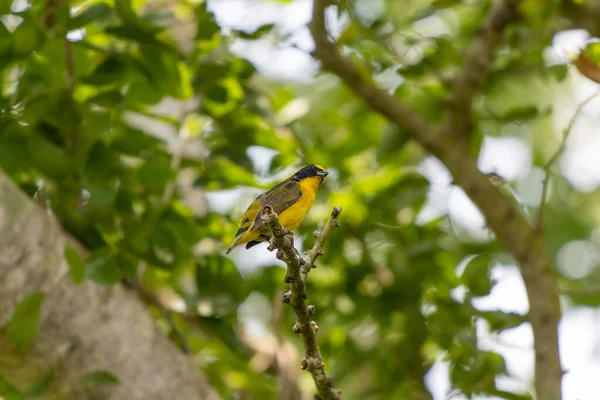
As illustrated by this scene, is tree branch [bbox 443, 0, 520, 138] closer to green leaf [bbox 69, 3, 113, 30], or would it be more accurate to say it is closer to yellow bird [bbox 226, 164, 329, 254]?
yellow bird [bbox 226, 164, 329, 254]

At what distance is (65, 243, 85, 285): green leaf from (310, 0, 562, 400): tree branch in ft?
5.96

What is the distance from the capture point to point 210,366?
5098mm

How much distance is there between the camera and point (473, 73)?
4.57 metres

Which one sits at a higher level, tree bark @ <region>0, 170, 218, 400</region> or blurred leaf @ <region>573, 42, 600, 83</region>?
blurred leaf @ <region>573, 42, 600, 83</region>

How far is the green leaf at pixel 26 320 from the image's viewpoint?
351cm

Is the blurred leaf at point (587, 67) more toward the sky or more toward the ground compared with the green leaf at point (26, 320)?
more toward the sky

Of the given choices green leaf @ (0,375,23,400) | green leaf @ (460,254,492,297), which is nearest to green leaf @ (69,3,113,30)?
green leaf @ (0,375,23,400)

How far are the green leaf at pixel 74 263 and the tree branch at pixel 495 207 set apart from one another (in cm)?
182

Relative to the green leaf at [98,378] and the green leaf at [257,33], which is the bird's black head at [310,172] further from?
the green leaf at [98,378]

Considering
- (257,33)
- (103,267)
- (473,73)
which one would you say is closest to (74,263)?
(103,267)

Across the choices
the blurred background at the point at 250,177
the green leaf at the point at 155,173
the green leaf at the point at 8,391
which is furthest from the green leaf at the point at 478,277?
the green leaf at the point at 8,391

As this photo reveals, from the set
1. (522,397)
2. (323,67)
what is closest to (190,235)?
(323,67)

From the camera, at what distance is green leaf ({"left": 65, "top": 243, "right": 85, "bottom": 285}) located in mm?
3480

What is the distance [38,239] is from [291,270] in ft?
6.02
